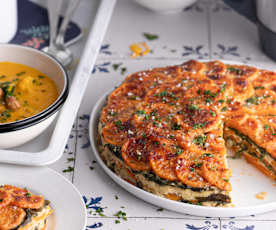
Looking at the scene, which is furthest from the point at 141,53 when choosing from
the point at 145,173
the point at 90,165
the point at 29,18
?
the point at 145,173

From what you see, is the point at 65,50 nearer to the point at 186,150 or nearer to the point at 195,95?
the point at 195,95

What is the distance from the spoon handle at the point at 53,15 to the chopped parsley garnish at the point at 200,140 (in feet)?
4.18

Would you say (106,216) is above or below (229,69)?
below

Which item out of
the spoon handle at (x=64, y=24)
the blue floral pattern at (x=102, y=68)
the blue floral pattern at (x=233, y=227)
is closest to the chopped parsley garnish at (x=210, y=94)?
the blue floral pattern at (x=233, y=227)

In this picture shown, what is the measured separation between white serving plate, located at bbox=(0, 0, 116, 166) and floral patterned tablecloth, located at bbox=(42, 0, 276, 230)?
0.71 feet

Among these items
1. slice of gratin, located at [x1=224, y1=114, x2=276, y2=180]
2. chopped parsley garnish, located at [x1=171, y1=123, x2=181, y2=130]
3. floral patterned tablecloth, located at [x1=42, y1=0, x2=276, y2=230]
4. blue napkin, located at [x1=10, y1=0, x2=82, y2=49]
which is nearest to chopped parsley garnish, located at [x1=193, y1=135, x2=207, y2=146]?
chopped parsley garnish, located at [x1=171, y1=123, x2=181, y2=130]

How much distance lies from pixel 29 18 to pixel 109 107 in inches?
46.4

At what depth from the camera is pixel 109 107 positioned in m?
2.77

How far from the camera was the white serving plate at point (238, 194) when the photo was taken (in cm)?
233

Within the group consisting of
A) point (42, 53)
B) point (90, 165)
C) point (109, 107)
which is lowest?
point (90, 165)

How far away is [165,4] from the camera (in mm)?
3783

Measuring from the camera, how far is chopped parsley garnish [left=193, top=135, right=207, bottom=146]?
249 cm

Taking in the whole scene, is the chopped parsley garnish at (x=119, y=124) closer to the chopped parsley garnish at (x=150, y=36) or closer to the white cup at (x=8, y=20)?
the white cup at (x=8, y=20)

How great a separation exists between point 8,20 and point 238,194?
1843 millimetres
